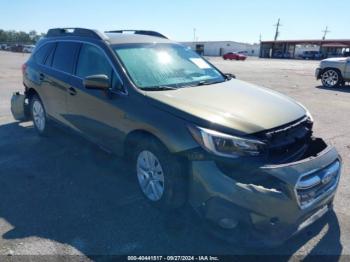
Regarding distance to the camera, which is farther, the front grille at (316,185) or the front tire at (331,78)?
the front tire at (331,78)

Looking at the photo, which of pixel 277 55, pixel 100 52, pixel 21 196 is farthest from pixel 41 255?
pixel 277 55

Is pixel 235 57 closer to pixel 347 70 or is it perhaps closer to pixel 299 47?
pixel 299 47

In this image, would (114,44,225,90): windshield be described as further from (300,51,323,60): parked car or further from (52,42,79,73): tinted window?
(300,51,323,60): parked car

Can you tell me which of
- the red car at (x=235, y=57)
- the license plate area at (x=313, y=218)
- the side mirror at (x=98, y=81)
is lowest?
the red car at (x=235, y=57)

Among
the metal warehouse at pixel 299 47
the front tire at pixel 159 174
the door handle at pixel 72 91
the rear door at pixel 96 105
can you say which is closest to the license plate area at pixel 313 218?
the front tire at pixel 159 174

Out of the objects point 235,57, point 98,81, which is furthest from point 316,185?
point 235,57

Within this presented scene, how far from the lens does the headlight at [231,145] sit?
9.43ft

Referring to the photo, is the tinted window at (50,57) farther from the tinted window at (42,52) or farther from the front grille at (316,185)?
the front grille at (316,185)

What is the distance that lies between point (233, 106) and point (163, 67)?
4.01ft

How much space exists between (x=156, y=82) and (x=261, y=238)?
6.66 ft

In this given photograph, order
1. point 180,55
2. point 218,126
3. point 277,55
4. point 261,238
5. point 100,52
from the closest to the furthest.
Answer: point 261,238 → point 218,126 → point 100,52 → point 180,55 → point 277,55

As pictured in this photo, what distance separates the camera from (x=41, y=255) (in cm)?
289

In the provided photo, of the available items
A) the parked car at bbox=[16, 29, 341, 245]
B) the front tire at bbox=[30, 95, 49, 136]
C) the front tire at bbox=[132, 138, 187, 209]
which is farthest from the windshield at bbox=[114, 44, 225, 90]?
the front tire at bbox=[30, 95, 49, 136]

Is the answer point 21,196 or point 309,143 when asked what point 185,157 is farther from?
point 21,196
